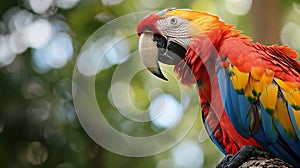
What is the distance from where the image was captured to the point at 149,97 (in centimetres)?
177

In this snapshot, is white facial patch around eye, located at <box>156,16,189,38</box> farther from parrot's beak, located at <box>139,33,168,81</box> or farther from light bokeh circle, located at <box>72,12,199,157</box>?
light bokeh circle, located at <box>72,12,199,157</box>

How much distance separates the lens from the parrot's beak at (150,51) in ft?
3.76

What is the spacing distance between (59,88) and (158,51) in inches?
34.6

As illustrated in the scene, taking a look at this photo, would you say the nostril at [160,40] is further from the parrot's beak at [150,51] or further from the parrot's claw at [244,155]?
the parrot's claw at [244,155]

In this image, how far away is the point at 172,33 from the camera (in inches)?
44.4

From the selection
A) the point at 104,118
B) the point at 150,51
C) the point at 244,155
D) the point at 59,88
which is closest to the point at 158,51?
the point at 150,51

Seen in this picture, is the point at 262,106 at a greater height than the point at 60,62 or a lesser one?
greater

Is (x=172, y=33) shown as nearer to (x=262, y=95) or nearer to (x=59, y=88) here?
(x=262, y=95)

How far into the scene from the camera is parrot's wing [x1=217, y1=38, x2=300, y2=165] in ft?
3.41

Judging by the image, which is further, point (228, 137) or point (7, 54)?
point (7, 54)

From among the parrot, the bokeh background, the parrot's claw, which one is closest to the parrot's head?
the parrot

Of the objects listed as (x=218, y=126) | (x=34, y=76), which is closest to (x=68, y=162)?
(x=34, y=76)

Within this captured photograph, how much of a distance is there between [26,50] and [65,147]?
0.42 m

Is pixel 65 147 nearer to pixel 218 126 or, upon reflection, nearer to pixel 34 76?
pixel 34 76
